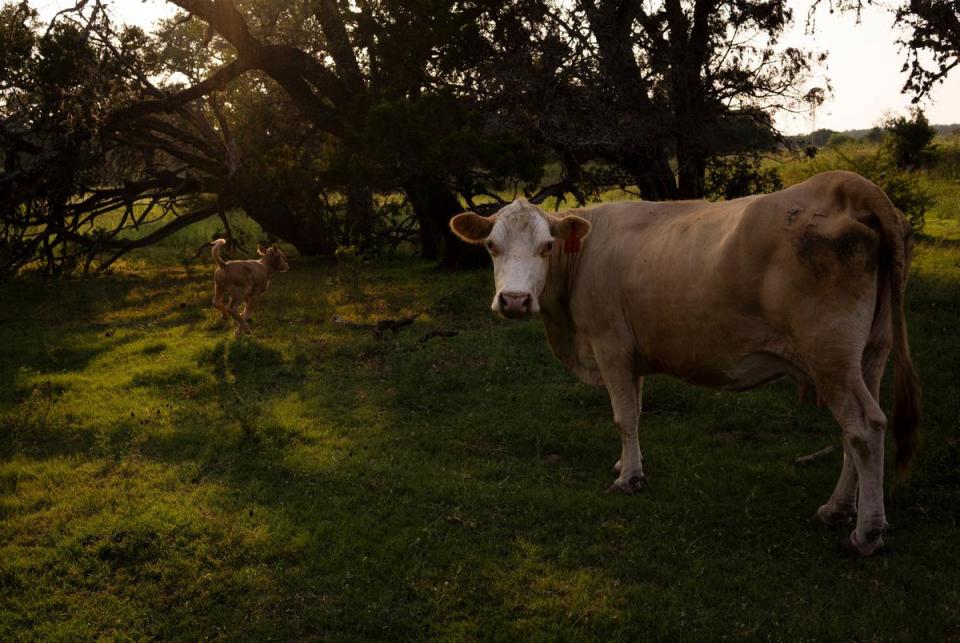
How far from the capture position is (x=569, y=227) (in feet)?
20.4

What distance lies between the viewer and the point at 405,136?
13.8 metres

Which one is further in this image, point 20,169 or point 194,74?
point 194,74

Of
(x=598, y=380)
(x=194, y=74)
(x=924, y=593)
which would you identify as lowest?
(x=924, y=593)

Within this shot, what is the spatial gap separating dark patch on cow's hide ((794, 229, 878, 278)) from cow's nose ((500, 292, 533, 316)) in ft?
6.16

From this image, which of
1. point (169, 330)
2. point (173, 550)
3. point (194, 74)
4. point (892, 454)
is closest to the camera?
point (173, 550)

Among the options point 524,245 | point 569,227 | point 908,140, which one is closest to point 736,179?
Result: point 569,227

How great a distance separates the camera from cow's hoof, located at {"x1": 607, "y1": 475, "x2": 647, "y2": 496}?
6.22m

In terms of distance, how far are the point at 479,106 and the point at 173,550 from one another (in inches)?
445

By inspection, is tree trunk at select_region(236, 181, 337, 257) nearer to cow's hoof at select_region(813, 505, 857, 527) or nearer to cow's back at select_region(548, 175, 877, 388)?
cow's back at select_region(548, 175, 877, 388)

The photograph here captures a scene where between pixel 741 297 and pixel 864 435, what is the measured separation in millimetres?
1119

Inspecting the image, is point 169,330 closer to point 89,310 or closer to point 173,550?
point 89,310

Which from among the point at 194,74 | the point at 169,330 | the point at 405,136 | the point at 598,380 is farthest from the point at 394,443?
the point at 194,74

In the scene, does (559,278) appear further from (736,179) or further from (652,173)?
(736,179)

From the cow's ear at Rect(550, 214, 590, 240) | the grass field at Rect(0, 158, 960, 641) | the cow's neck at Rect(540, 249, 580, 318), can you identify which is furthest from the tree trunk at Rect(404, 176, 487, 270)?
the cow's ear at Rect(550, 214, 590, 240)
